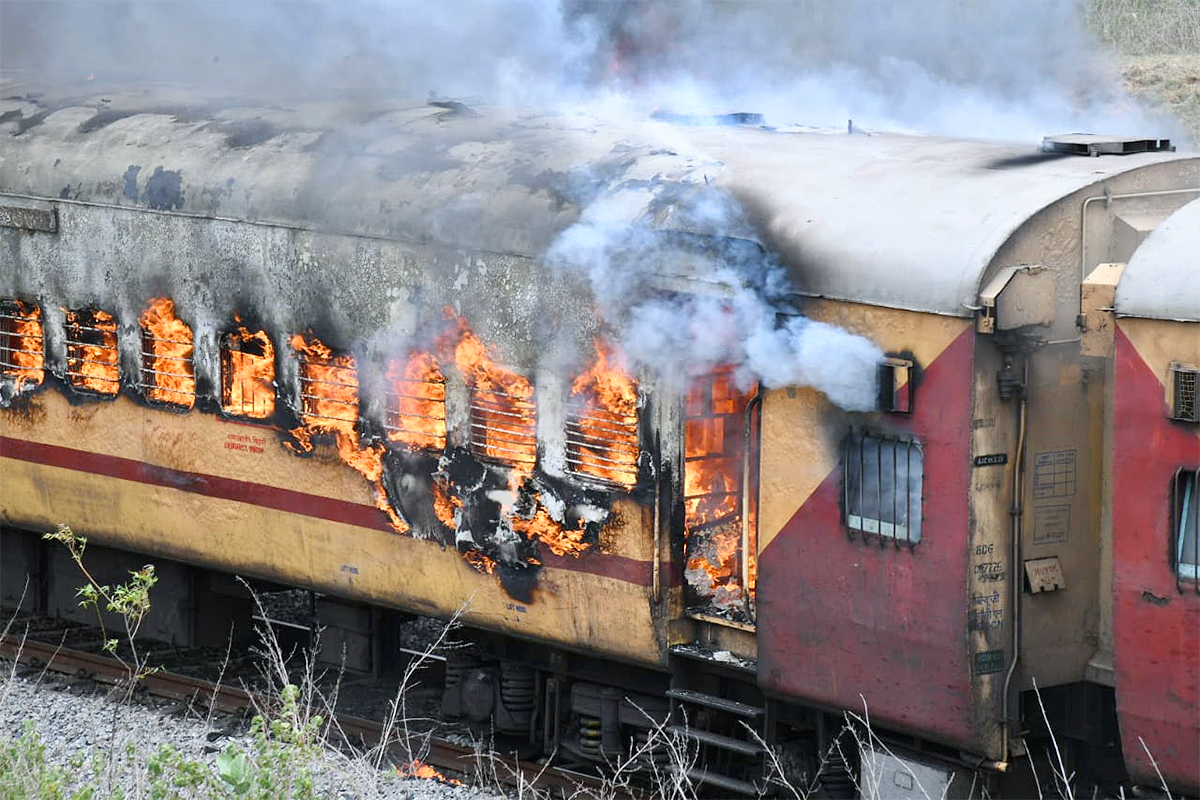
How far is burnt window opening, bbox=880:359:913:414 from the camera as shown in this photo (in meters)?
7.55

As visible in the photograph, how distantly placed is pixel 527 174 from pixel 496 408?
3.60 ft

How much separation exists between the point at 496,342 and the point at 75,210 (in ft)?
10.5

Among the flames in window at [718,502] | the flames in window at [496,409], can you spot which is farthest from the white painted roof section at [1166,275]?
the flames in window at [496,409]

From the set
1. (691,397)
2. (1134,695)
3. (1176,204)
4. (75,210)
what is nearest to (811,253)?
(691,397)

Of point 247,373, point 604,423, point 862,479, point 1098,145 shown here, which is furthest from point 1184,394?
point 247,373

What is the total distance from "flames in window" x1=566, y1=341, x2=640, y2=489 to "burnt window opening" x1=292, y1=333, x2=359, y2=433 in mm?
1455

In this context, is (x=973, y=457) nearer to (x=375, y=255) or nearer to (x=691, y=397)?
(x=691, y=397)

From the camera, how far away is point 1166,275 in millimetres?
7035

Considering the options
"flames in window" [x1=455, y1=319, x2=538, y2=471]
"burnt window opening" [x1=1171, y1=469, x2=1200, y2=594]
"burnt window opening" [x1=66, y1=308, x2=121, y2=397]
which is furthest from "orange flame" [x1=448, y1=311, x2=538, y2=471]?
"burnt window opening" [x1=1171, y1=469, x2=1200, y2=594]

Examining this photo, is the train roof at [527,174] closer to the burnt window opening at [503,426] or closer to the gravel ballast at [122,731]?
the burnt window opening at [503,426]

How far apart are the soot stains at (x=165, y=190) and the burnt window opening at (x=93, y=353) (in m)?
0.71

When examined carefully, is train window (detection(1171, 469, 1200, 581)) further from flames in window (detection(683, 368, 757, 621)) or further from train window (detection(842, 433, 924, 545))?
flames in window (detection(683, 368, 757, 621))

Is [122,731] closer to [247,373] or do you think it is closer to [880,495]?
[247,373]

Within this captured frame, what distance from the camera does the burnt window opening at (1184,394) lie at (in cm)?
694
